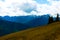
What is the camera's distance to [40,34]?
1294 mm

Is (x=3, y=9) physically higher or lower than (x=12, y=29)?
higher

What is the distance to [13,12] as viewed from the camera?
1242mm

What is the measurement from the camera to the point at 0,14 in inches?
46.7

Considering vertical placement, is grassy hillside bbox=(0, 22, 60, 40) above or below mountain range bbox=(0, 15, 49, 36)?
below

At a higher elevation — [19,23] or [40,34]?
[19,23]

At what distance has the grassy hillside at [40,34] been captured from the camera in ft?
3.80

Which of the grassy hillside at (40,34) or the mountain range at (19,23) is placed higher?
the mountain range at (19,23)

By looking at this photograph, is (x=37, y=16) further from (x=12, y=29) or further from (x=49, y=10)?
(x=12, y=29)

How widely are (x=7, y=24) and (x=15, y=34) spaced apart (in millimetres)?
105

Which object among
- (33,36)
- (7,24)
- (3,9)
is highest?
(3,9)

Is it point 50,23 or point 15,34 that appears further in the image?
point 50,23

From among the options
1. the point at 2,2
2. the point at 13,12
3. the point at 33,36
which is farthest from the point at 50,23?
the point at 2,2

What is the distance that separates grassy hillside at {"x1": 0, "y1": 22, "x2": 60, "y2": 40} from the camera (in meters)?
1.16

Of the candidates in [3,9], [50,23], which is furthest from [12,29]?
[50,23]
